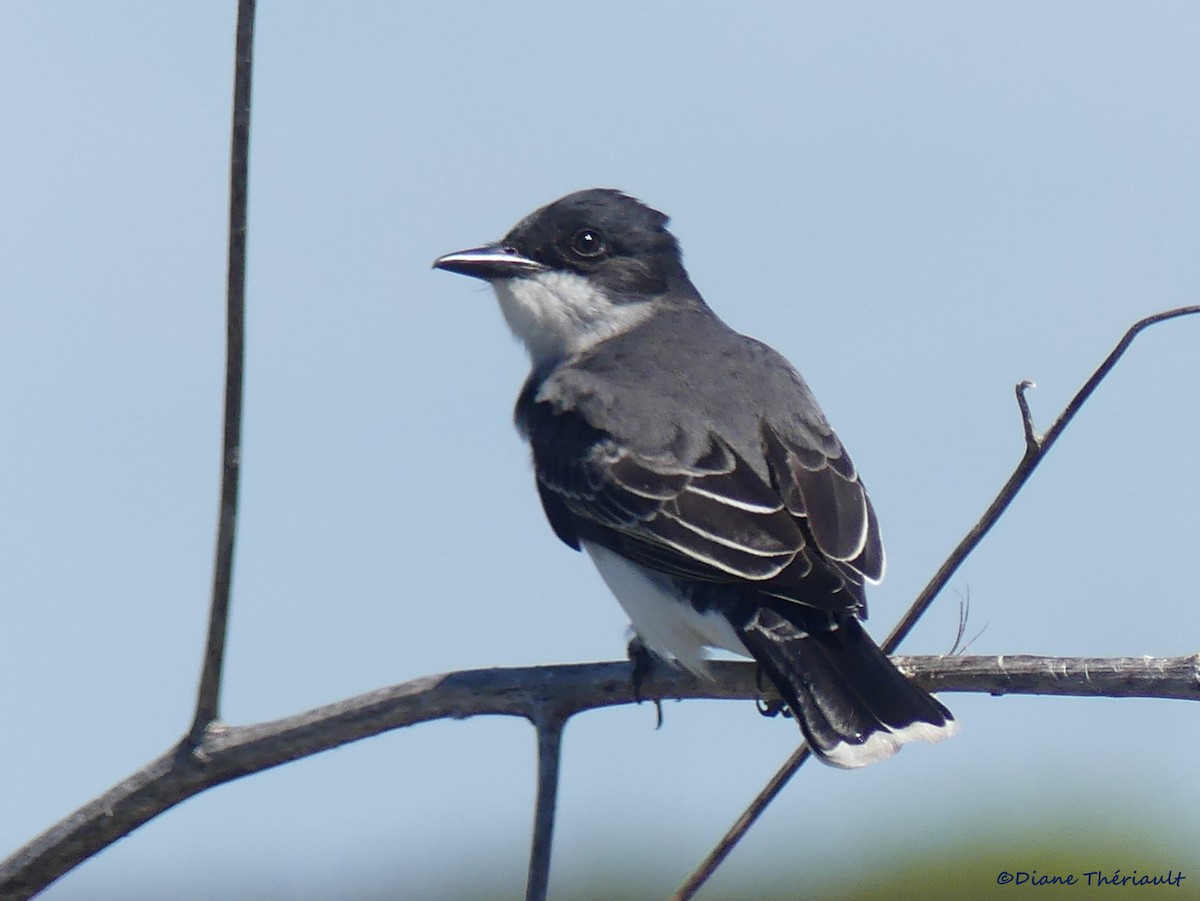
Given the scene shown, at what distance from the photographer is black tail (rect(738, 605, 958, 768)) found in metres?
4.59

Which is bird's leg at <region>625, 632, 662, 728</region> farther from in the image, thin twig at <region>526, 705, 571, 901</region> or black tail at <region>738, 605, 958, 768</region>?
thin twig at <region>526, 705, 571, 901</region>

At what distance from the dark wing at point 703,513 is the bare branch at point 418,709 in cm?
76

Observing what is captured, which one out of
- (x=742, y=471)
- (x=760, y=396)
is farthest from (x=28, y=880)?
(x=760, y=396)

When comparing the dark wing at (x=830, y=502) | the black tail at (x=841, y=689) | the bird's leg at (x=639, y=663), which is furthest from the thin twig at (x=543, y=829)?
the dark wing at (x=830, y=502)

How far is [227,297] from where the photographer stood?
3375 mm

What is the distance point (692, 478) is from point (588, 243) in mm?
2092

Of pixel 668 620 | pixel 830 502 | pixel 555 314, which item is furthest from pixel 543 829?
pixel 555 314

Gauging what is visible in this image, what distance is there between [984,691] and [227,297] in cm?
219

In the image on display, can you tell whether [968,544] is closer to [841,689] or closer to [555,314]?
[841,689]

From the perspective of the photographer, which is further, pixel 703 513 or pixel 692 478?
pixel 692 478

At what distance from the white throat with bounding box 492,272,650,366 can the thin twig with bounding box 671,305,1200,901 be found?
2998mm

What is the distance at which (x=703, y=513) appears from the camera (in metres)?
5.36

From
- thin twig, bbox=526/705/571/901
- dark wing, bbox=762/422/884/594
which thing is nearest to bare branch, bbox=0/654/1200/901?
thin twig, bbox=526/705/571/901

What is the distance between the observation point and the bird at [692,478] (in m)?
4.88
